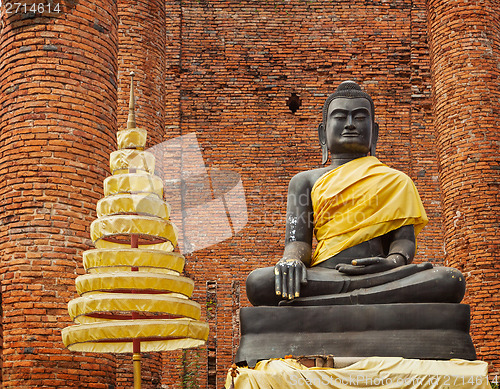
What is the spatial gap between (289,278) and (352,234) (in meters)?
0.64

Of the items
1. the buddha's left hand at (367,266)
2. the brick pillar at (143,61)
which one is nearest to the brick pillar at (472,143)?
the brick pillar at (143,61)

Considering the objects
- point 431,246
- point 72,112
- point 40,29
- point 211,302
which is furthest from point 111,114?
point 431,246

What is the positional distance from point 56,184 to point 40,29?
1.55m

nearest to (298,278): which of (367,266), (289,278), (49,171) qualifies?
(289,278)

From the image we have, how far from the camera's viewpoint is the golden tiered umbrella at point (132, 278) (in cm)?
587

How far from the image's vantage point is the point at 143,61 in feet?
36.4

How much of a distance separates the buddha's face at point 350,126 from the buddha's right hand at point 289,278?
1119mm

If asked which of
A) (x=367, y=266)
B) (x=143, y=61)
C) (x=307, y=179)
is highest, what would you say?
(x=143, y=61)

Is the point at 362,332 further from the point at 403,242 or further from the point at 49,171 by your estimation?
the point at 49,171

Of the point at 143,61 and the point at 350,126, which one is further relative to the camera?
the point at 143,61

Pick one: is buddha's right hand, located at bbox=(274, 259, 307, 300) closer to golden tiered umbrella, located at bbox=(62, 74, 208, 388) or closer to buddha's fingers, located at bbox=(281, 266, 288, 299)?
buddha's fingers, located at bbox=(281, 266, 288, 299)

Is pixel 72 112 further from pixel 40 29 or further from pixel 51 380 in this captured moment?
pixel 51 380

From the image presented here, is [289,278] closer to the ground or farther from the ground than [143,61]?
closer to the ground

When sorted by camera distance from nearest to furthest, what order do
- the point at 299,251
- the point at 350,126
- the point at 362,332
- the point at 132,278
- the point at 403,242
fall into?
the point at 362,332, the point at 403,242, the point at 299,251, the point at 350,126, the point at 132,278
